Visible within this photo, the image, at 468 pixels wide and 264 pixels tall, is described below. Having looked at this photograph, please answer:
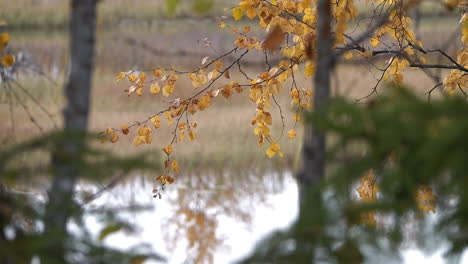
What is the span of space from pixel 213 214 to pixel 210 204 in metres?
0.30

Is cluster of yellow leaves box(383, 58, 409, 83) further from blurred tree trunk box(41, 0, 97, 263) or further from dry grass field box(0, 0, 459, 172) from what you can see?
dry grass field box(0, 0, 459, 172)

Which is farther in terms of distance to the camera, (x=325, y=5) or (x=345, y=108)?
(x=325, y=5)

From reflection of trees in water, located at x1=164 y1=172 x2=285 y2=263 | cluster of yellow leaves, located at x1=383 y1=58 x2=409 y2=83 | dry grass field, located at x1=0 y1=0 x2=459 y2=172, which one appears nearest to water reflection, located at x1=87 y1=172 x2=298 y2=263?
reflection of trees in water, located at x1=164 y1=172 x2=285 y2=263

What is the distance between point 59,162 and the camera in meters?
0.82

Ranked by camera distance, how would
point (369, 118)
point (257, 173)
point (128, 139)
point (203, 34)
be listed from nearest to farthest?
point (369, 118) → point (257, 173) → point (128, 139) → point (203, 34)

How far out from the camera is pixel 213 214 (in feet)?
14.5

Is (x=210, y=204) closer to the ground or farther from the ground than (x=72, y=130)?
farther from the ground

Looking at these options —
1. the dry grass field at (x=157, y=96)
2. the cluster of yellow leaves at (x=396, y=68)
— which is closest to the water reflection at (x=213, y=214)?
the dry grass field at (x=157, y=96)

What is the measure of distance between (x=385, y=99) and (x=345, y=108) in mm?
60

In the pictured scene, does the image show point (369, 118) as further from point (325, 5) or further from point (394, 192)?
point (325, 5)

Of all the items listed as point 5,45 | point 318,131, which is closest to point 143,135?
point 5,45

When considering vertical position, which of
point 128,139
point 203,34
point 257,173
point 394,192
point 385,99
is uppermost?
point 203,34

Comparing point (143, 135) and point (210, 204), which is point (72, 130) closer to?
point (143, 135)

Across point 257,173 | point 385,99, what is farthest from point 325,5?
point 257,173
